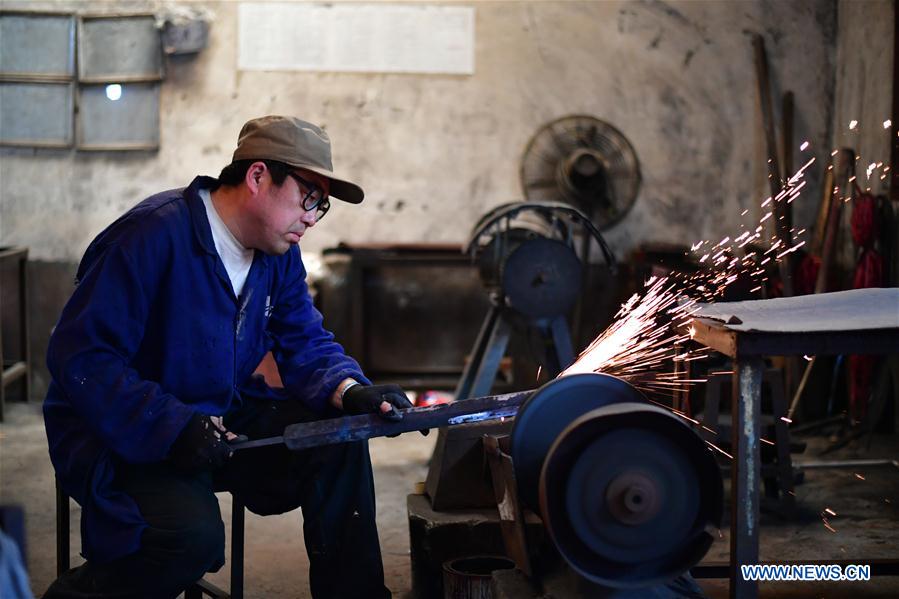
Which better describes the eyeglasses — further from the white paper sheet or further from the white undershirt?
the white paper sheet

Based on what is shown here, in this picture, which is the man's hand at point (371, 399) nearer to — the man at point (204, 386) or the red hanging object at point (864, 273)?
the man at point (204, 386)

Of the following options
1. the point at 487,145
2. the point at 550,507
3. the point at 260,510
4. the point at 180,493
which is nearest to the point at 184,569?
the point at 180,493

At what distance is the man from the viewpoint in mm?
2469

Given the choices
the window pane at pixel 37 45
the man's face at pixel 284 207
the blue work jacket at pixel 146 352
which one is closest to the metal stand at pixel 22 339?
the window pane at pixel 37 45

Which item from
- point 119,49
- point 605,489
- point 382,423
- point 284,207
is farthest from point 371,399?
point 119,49

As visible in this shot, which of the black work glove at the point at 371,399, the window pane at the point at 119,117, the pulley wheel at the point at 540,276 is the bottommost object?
the black work glove at the point at 371,399

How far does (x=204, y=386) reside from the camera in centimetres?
279

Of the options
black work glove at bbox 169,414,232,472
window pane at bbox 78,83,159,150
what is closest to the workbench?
black work glove at bbox 169,414,232,472

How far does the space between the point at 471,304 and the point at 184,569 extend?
467 centimetres

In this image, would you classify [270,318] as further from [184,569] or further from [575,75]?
[575,75]

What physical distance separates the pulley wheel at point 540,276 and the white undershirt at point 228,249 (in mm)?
2162

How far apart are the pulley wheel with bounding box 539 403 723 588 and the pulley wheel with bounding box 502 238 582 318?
2.55m

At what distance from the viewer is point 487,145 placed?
7121 mm

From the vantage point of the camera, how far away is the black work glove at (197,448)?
251cm
